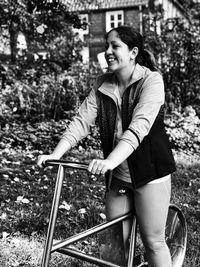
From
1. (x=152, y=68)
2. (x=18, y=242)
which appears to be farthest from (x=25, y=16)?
(x=152, y=68)

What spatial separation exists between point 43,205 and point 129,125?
2352 millimetres

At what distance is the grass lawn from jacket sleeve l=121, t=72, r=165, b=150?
5.07 feet

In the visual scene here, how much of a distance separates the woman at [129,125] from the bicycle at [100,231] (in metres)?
0.12

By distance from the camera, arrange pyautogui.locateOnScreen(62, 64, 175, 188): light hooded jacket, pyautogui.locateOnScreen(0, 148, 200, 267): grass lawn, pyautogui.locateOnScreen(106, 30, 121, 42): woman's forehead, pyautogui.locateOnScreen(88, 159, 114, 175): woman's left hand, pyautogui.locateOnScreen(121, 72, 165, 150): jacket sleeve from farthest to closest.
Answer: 1. pyautogui.locateOnScreen(0, 148, 200, 267): grass lawn
2. pyautogui.locateOnScreen(106, 30, 121, 42): woman's forehead
3. pyautogui.locateOnScreen(62, 64, 175, 188): light hooded jacket
4. pyautogui.locateOnScreen(121, 72, 165, 150): jacket sleeve
5. pyautogui.locateOnScreen(88, 159, 114, 175): woman's left hand

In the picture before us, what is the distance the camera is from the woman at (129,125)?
7.74 feet

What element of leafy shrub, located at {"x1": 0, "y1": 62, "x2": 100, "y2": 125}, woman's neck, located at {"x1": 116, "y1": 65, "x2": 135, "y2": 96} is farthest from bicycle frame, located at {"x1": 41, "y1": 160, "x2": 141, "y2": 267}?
leafy shrub, located at {"x1": 0, "y1": 62, "x2": 100, "y2": 125}

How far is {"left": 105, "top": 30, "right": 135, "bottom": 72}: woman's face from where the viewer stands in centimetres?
238

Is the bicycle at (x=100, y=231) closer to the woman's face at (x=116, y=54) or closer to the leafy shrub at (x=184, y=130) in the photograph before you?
the woman's face at (x=116, y=54)

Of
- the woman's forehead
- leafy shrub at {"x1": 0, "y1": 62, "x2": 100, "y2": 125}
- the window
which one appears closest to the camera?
the woman's forehead

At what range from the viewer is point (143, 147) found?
237 centimetres

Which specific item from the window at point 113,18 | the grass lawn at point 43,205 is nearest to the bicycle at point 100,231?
the grass lawn at point 43,205

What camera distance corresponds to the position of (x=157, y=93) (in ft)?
7.61

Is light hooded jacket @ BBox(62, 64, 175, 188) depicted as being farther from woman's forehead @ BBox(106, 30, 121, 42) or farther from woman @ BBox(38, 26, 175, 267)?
woman's forehead @ BBox(106, 30, 121, 42)

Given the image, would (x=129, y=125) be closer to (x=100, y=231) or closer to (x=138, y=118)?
(x=138, y=118)
